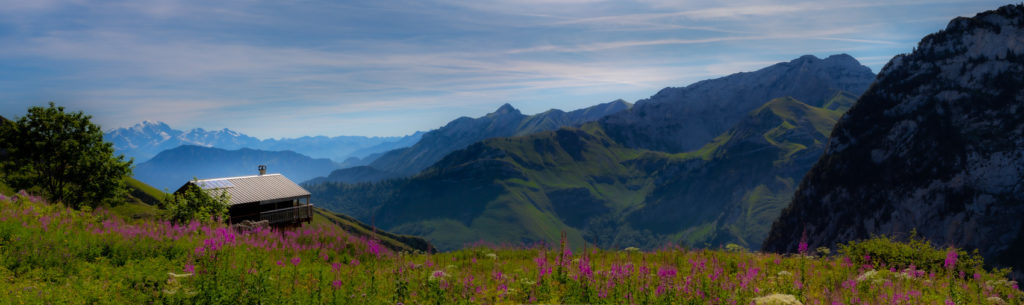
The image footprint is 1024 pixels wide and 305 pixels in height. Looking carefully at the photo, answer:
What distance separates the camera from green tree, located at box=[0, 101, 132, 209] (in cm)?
4144

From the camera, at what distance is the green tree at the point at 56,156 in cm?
4144

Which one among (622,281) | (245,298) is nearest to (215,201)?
(245,298)

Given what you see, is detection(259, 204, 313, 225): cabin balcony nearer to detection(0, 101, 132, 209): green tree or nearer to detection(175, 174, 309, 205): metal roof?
detection(175, 174, 309, 205): metal roof

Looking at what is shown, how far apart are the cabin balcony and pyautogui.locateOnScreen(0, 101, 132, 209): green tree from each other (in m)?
14.1

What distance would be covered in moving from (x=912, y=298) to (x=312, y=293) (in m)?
12.8

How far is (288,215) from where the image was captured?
4988 cm

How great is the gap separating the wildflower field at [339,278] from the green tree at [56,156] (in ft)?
113

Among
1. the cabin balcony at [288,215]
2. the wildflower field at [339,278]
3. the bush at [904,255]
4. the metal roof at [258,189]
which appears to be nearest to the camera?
the wildflower field at [339,278]

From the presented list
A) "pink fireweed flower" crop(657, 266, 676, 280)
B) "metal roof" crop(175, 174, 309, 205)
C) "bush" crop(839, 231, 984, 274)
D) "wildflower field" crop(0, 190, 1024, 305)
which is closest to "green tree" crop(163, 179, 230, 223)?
"metal roof" crop(175, 174, 309, 205)

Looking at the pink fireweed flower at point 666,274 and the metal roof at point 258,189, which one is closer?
the pink fireweed flower at point 666,274

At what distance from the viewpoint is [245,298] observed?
9641mm

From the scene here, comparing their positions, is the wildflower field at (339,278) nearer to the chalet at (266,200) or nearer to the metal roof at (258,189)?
the metal roof at (258,189)

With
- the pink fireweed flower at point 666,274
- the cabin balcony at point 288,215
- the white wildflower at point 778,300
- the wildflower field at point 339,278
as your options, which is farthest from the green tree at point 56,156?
the white wildflower at point 778,300

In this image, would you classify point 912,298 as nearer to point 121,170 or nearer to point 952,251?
point 952,251
